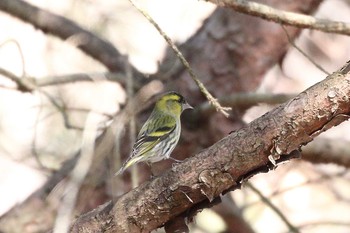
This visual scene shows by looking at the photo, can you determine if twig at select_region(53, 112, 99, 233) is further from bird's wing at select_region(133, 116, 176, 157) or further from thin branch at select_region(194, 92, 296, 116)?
thin branch at select_region(194, 92, 296, 116)

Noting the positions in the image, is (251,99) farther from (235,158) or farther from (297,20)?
(235,158)

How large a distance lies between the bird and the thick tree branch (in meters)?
0.55

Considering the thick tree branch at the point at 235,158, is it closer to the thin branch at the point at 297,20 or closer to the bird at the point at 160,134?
→ the bird at the point at 160,134

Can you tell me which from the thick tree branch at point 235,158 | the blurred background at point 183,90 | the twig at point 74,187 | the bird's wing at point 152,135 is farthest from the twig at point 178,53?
the blurred background at point 183,90

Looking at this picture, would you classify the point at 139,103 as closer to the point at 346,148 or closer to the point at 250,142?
the point at 250,142

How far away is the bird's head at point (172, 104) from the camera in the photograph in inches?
158

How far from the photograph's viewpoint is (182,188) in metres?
2.63

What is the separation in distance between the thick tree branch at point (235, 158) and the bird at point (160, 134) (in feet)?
1.79

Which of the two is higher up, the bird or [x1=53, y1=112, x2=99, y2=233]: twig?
the bird

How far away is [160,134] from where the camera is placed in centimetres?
375

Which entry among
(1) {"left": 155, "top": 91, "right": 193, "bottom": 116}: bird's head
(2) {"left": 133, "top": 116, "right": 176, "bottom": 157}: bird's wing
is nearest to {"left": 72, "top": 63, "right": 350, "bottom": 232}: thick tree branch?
(2) {"left": 133, "top": 116, "right": 176, "bottom": 157}: bird's wing

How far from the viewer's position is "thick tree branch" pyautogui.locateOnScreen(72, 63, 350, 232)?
248 centimetres

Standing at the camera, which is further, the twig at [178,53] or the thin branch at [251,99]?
the thin branch at [251,99]

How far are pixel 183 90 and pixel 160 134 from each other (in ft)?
3.23
